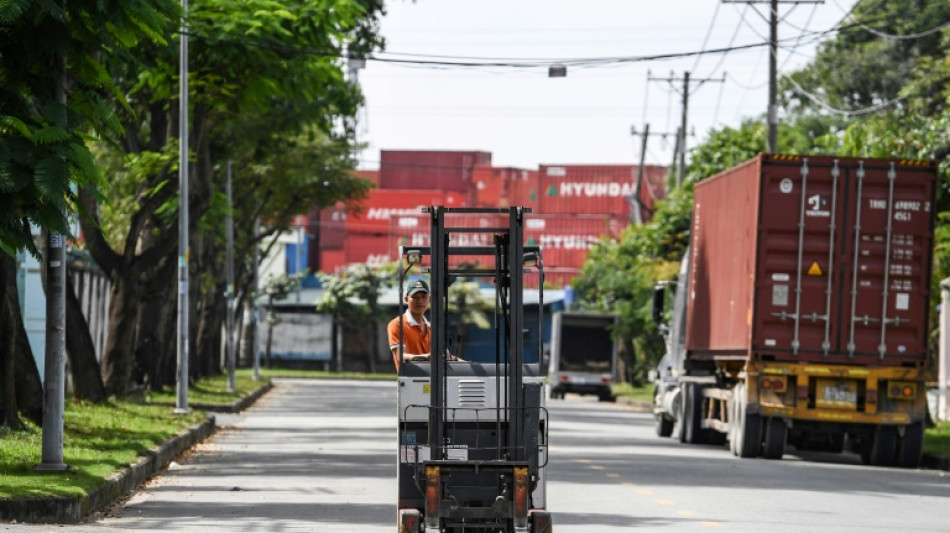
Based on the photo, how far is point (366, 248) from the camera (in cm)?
11075

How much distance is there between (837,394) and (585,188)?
87.4 m

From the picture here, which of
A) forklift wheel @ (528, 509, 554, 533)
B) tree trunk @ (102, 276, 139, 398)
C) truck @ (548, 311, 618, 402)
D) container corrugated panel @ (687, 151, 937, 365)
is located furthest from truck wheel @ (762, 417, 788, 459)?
truck @ (548, 311, 618, 402)

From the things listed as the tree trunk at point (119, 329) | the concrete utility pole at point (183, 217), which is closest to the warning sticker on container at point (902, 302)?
the concrete utility pole at point (183, 217)

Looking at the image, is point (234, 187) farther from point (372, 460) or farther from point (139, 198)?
point (372, 460)

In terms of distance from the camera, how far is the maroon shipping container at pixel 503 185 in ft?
362

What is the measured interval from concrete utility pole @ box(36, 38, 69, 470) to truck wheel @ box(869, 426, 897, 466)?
12.0m

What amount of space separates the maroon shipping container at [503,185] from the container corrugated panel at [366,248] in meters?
6.10

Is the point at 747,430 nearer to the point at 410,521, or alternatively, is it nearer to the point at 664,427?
the point at 664,427

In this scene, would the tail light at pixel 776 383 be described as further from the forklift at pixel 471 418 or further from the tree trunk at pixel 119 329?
the forklift at pixel 471 418

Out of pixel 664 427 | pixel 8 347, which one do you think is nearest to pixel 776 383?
pixel 664 427

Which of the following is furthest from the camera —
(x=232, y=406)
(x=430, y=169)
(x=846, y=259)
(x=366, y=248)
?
(x=430, y=169)

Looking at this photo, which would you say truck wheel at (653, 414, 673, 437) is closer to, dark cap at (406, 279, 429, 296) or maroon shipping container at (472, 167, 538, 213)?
dark cap at (406, 279, 429, 296)

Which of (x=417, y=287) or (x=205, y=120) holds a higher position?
(x=205, y=120)

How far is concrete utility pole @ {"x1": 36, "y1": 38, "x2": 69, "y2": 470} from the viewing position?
17.0m
